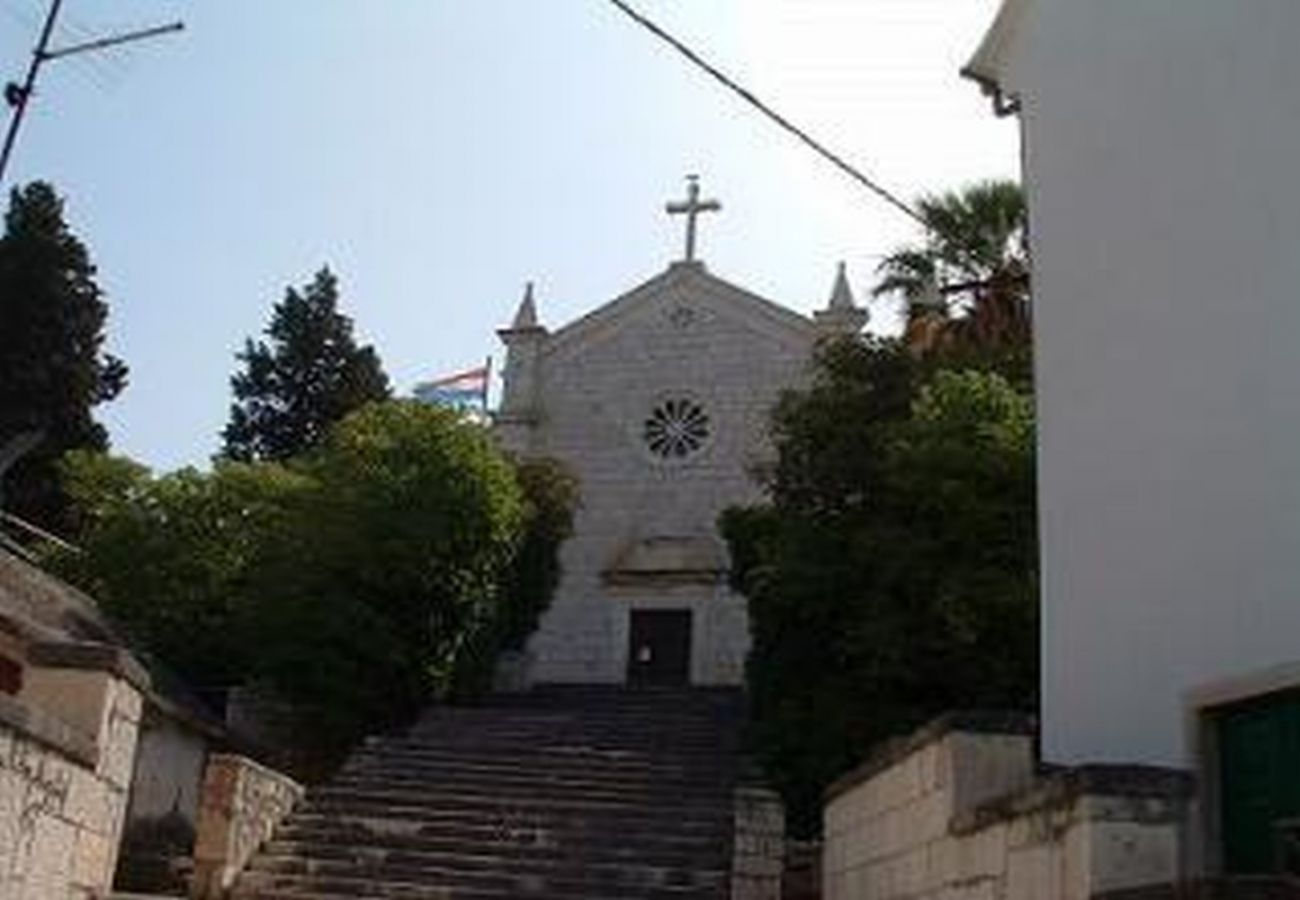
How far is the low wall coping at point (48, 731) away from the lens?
759 cm

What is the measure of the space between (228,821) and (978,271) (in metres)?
12.5

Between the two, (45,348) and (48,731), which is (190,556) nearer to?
(45,348)

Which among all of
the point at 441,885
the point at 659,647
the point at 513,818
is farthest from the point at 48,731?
the point at 659,647

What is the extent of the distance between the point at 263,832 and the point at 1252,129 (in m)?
11.5

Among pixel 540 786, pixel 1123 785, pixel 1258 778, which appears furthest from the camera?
pixel 540 786

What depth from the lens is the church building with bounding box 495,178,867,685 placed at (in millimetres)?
32375

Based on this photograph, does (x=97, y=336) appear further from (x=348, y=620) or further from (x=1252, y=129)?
(x=1252, y=129)

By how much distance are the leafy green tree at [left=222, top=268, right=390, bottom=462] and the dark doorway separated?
1073cm

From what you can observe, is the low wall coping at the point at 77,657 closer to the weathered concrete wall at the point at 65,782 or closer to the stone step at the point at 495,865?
the weathered concrete wall at the point at 65,782

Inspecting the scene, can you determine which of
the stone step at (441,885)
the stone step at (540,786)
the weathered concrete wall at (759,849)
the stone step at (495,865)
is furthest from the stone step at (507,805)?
the weathered concrete wall at (759,849)

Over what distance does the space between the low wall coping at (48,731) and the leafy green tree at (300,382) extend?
31.7 meters

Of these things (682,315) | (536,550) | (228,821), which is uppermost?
(682,315)

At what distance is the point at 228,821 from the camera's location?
15.3 m

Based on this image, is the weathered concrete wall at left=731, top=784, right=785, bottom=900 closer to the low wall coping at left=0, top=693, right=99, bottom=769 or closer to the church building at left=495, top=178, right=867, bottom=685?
the low wall coping at left=0, top=693, right=99, bottom=769
